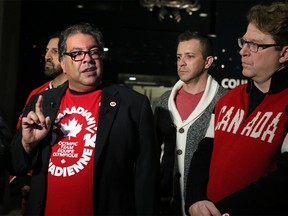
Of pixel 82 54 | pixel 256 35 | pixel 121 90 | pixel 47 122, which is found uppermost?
pixel 256 35

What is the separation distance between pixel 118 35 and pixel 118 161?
324cm

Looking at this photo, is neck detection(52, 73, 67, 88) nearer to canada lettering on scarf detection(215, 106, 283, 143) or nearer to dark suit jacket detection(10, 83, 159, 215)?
dark suit jacket detection(10, 83, 159, 215)

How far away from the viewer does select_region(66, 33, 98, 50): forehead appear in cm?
193

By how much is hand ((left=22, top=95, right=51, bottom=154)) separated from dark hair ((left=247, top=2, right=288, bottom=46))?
3.41 ft

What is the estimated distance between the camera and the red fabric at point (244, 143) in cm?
142

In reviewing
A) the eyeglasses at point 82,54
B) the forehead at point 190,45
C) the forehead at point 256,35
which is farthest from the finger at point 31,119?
the forehead at point 190,45

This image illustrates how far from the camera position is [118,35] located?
15.8 feet

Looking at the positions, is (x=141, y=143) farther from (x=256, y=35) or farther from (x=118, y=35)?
(x=118, y=35)

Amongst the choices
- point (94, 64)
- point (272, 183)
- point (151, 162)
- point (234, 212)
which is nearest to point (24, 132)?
point (94, 64)

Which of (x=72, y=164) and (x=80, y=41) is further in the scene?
(x=80, y=41)

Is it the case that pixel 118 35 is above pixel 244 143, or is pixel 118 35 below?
above

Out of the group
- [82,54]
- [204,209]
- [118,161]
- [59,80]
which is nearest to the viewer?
[204,209]

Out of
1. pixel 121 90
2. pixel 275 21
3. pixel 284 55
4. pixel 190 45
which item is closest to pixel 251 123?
pixel 284 55

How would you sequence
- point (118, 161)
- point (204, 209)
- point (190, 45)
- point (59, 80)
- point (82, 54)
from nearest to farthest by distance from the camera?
point (204, 209)
point (118, 161)
point (82, 54)
point (190, 45)
point (59, 80)
